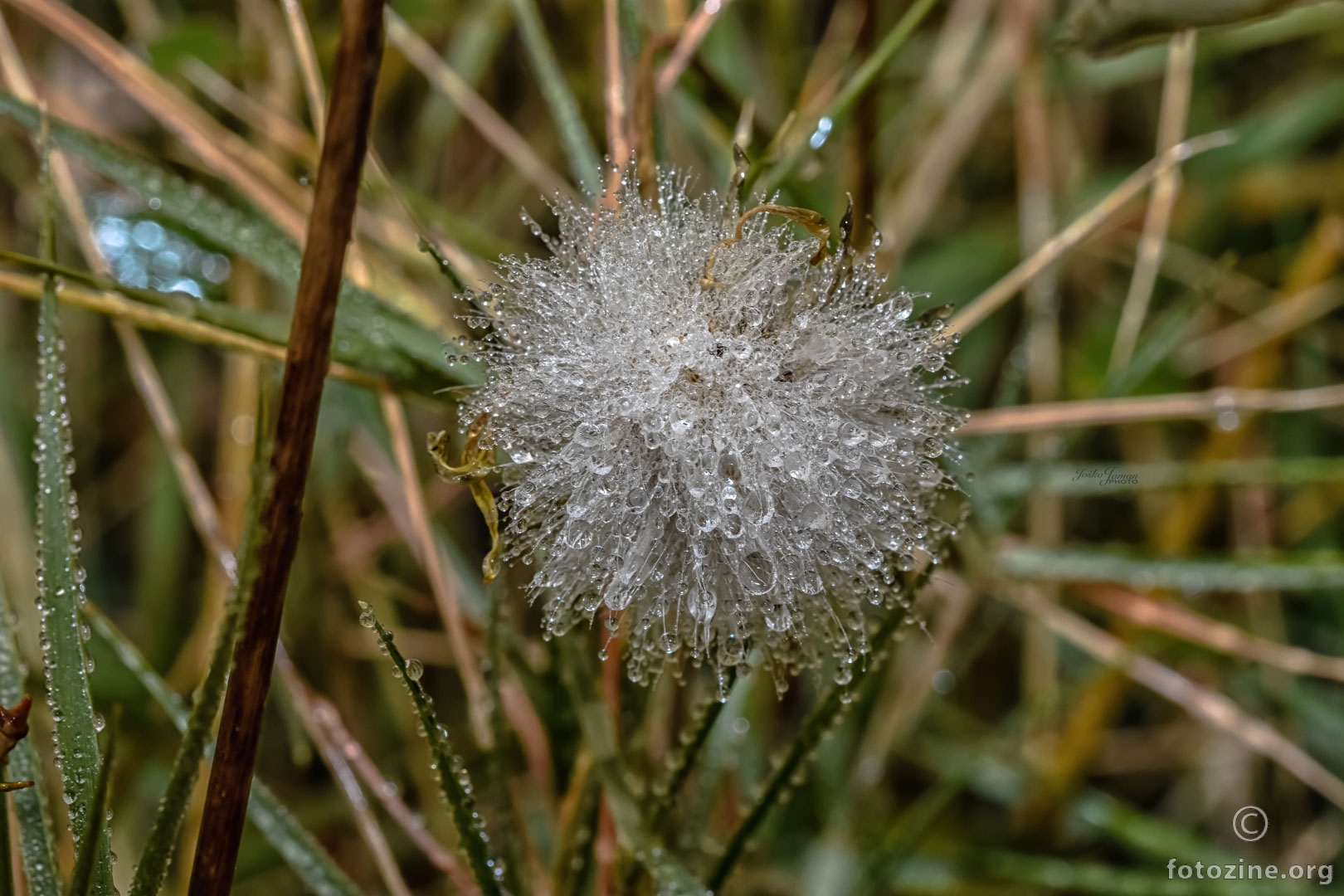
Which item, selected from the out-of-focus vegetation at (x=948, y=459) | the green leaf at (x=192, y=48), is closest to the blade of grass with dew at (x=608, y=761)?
the out-of-focus vegetation at (x=948, y=459)

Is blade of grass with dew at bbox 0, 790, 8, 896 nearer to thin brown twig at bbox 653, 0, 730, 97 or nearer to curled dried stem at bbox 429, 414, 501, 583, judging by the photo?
curled dried stem at bbox 429, 414, 501, 583

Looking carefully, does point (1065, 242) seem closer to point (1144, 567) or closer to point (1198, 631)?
point (1144, 567)

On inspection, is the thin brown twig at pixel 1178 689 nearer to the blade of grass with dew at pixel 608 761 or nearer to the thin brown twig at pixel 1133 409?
the thin brown twig at pixel 1133 409

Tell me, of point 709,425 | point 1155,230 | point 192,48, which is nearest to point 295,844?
point 709,425

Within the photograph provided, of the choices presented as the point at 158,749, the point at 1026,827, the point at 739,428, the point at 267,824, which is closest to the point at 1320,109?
the point at 1026,827

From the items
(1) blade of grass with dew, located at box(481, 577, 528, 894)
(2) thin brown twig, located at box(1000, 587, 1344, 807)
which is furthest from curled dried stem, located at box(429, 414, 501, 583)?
(2) thin brown twig, located at box(1000, 587, 1344, 807)
